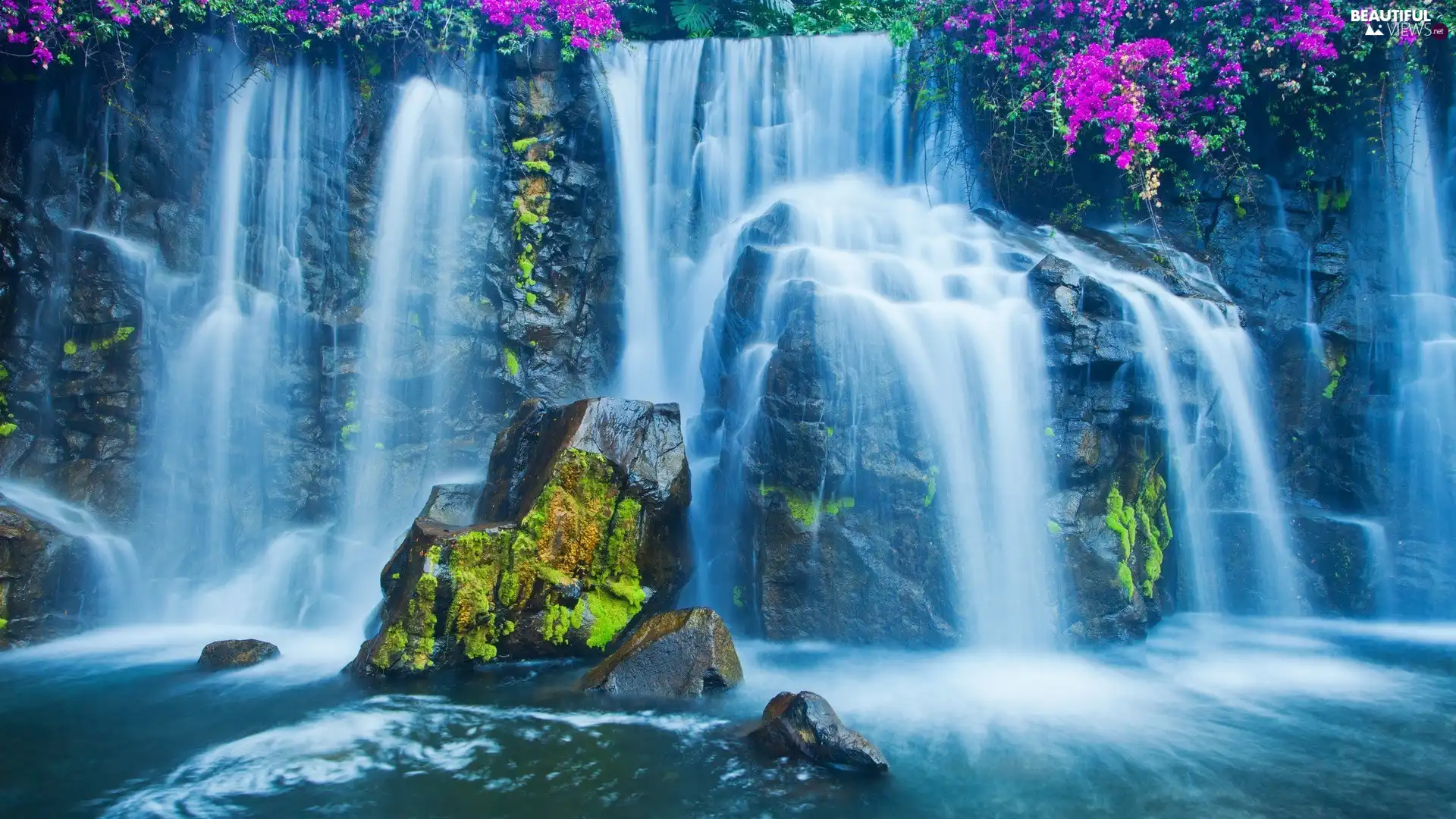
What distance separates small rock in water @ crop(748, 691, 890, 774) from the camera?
4.79 metres

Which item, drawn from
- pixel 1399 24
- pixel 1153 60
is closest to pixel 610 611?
pixel 1153 60

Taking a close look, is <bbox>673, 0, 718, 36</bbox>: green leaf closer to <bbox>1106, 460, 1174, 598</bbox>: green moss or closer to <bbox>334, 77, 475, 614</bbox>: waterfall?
<bbox>334, 77, 475, 614</bbox>: waterfall

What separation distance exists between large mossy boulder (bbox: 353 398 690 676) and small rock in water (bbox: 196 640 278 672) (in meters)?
1.04

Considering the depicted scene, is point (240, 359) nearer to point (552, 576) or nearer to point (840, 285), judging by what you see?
point (552, 576)

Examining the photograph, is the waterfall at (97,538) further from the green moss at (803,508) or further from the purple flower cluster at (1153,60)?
the purple flower cluster at (1153,60)

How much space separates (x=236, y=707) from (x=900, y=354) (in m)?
6.36

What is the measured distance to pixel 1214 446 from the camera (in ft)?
28.5

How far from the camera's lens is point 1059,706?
603cm

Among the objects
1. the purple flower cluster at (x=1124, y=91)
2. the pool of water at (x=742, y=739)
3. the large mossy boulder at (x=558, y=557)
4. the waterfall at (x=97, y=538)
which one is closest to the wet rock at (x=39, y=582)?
the waterfall at (x=97, y=538)

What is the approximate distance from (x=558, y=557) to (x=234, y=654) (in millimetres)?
2886

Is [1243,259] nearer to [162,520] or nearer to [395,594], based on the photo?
[395,594]

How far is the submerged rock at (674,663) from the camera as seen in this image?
5965 mm

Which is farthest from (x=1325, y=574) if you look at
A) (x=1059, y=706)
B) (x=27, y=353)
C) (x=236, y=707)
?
(x=27, y=353)

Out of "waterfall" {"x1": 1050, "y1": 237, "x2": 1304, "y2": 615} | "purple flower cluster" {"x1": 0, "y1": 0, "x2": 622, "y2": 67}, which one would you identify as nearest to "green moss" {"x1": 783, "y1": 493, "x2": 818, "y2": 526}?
"waterfall" {"x1": 1050, "y1": 237, "x2": 1304, "y2": 615}
